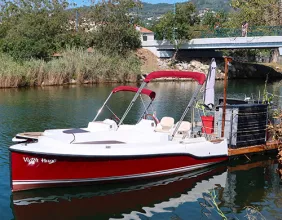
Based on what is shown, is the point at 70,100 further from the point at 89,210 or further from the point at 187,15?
the point at 187,15

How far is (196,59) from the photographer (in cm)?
6625

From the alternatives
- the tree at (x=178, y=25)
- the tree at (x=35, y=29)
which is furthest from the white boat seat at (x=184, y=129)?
the tree at (x=178, y=25)

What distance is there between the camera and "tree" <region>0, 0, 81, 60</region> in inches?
2057

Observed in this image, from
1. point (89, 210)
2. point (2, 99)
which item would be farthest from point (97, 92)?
point (89, 210)

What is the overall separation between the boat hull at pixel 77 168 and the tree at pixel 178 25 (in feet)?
168

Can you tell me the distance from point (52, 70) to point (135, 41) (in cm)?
Result: 2128

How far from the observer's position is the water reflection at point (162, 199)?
37.6 ft

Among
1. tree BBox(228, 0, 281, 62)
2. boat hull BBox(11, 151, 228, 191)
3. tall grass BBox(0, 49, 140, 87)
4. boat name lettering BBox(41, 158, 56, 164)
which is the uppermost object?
tree BBox(228, 0, 281, 62)

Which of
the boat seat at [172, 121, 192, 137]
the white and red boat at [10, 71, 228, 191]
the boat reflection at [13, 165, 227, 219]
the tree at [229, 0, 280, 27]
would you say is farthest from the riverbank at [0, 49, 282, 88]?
the boat reflection at [13, 165, 227, 219]

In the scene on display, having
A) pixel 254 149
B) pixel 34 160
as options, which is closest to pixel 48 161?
pixel 34 160

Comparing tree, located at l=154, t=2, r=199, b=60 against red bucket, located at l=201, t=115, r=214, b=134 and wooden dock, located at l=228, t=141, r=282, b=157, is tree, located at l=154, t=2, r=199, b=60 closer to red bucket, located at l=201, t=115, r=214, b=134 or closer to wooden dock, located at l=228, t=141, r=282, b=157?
red bucket, located at l=201, t=115, r=214, b=134

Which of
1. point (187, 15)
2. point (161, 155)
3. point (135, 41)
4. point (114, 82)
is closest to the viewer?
point (161, 155)

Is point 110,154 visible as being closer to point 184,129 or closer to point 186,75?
point 184,129

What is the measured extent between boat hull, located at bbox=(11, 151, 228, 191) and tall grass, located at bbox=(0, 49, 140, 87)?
30.4 m
